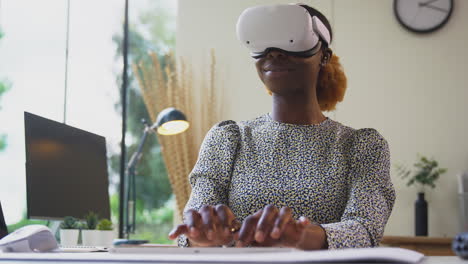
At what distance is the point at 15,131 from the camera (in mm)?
2742

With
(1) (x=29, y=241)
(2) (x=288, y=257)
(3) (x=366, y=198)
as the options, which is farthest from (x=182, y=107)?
(2) (x=288, y=257)

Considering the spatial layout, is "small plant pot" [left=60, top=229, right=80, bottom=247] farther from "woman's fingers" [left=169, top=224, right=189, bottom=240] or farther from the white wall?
the white wall

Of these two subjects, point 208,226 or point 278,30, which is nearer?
point 208,226

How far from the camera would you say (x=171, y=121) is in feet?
11.7

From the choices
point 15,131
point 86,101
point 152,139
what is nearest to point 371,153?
point 15,131

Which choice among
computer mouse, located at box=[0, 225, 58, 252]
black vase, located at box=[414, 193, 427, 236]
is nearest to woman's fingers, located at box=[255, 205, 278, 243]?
computer mouse, located at box=[0, 225, 58, 252]

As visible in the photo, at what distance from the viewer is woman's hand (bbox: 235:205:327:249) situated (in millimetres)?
922

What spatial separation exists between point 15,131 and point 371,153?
5.81 ft

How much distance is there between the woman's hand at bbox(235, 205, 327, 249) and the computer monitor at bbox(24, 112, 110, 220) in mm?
969

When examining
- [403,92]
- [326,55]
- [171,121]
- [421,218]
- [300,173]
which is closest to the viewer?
[300,173]

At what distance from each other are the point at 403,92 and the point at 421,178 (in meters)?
0.57

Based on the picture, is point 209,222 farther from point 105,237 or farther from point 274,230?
point 105,237

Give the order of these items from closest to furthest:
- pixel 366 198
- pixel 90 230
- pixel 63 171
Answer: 1. pixel 366 198
2. pixel 63 171
3. pixel 90 230

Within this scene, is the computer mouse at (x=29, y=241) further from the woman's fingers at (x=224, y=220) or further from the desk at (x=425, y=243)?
the desk at (x=425, y=243)
